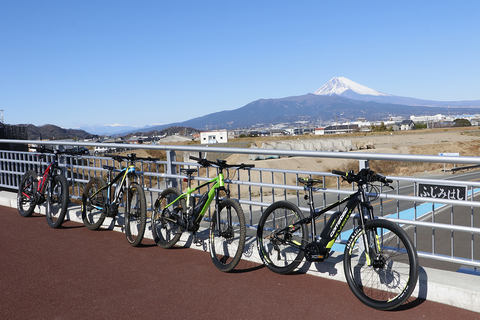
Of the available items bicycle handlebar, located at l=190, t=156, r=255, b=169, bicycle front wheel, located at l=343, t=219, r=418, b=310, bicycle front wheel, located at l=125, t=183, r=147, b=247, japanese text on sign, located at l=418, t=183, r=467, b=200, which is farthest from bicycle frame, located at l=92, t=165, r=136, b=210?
japanese text on sign, located at l=418, t=183, r=467, b=200

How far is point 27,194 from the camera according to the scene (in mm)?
7223

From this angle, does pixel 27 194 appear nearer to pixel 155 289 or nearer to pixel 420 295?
pixel 155 289

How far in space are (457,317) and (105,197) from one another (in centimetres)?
452

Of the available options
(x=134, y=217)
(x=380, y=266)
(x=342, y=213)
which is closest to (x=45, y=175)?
(x=134, y=217)

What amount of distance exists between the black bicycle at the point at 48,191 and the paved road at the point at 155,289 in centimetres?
104

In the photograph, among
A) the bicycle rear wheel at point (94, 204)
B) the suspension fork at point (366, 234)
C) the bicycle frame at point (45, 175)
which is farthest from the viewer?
the bicycle frame at point (45, 175)

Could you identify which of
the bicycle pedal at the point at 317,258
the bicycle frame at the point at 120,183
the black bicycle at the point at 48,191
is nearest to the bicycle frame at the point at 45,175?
the black bicycle at the point at 48,191

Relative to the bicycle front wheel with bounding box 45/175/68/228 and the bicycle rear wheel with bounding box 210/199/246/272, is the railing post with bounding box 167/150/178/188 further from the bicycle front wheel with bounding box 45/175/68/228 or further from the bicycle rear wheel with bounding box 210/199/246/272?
the bicycle front wheel with bounding box 45/175/68/228

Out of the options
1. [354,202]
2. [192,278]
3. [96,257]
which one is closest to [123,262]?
[96,257]

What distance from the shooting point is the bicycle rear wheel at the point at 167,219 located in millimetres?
5179

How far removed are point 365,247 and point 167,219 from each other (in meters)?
2.46

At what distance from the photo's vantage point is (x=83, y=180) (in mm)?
7055

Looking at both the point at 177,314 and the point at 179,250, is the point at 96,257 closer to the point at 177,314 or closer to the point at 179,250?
the point at 179,250

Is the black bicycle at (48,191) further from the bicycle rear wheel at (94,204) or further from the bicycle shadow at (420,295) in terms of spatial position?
the bicycle shadow at (420,295)
